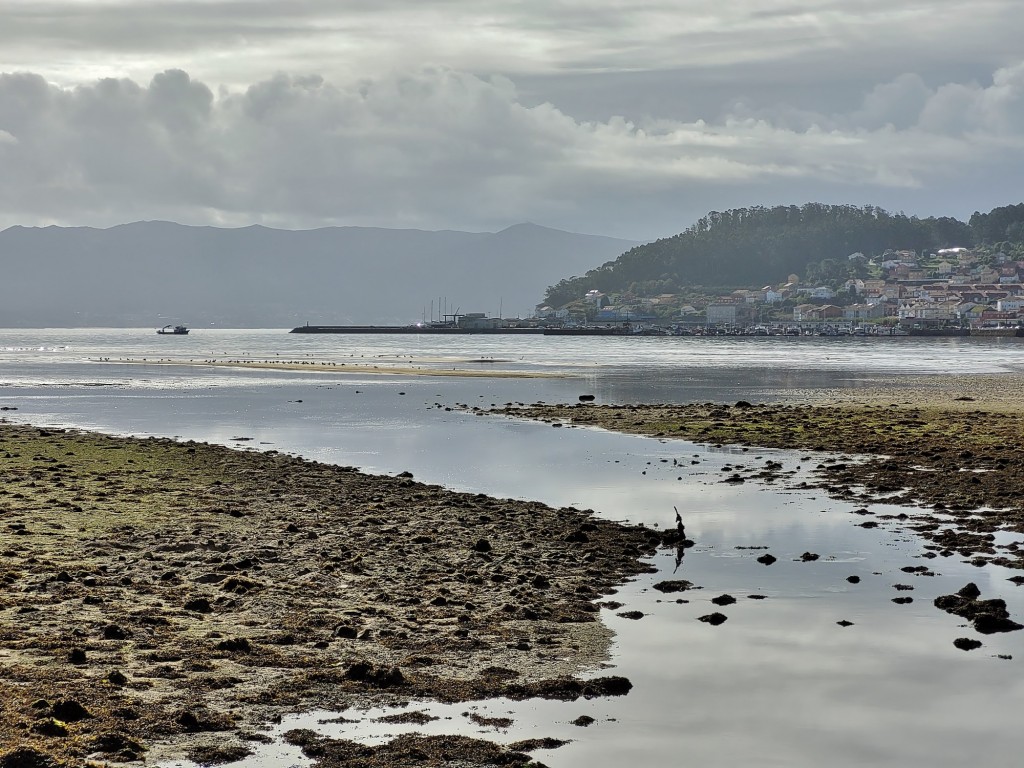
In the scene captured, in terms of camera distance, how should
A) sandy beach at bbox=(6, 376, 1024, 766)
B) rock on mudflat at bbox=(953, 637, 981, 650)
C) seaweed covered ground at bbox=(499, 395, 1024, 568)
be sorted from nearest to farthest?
sandy beach at bbox=(6, 376, 1024, 766), rock on mudflat at bbox=(953, 637, 981, 650), seaweed covered ground at bbox=(499, 395, 1024, 568)

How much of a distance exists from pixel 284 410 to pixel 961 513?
3592 centimetres

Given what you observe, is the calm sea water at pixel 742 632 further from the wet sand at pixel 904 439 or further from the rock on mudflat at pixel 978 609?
the wet sand at pixel 904 439

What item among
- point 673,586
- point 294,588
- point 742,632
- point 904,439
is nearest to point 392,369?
point 904,439

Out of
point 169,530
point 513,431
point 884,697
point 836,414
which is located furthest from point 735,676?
point 836,414

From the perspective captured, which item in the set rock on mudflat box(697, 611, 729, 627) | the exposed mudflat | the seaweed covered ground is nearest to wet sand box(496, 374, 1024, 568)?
the seaweed covered ground

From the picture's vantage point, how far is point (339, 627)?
560 inches

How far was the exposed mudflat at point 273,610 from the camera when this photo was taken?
1079 cm

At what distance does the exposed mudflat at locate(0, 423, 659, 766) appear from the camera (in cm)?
1079

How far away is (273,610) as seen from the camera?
15227 millimetres

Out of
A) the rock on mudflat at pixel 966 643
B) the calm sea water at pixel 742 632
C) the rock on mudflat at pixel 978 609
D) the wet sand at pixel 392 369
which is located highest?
the rock on mudflat at pixel 978 609

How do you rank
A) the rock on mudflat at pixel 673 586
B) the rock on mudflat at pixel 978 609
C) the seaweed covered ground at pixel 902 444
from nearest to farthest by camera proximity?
the rock on mudflat at pixel 978 609 → the rock on mudflat at pixel 673 586 → the seaweed covered ground at pixel 902 444

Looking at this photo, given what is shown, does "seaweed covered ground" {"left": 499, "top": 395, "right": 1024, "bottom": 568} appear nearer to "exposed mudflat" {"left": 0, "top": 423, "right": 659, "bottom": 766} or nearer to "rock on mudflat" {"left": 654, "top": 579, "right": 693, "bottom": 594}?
"rock on mudflat" {"left": 654, "top": 579, "right": 693, "bottom": 594}

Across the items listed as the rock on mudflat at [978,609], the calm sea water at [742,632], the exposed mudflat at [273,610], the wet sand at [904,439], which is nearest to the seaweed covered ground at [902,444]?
the wet sand at [904,439]

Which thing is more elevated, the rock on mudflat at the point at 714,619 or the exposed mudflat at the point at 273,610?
the exposed mudflat at the point at 273,610
